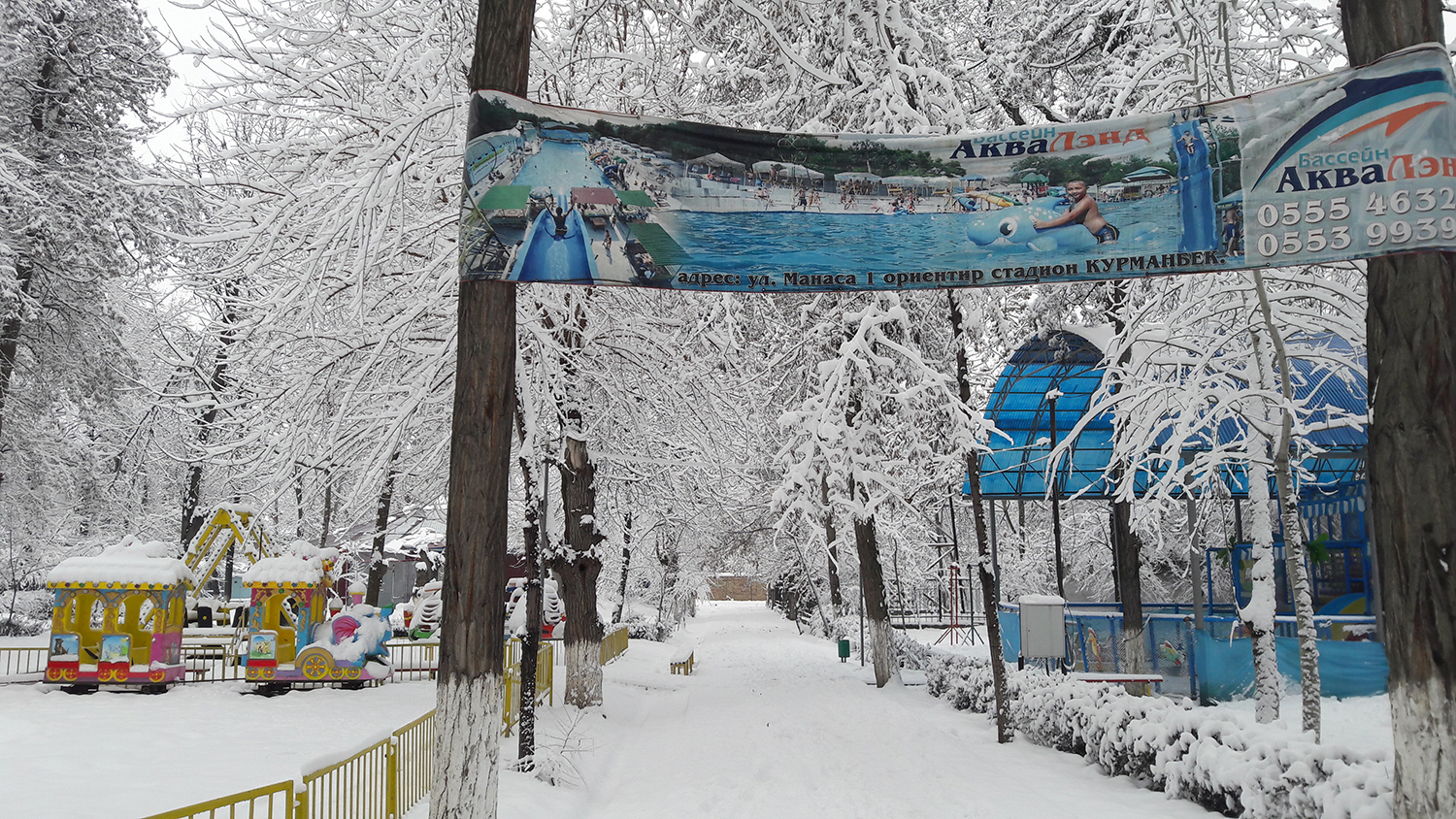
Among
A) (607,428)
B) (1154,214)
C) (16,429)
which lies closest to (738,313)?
(607,428)

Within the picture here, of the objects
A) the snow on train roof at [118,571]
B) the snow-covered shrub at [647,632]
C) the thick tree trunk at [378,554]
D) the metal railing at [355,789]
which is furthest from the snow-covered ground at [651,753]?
the snow-covered shrub at [647,632]

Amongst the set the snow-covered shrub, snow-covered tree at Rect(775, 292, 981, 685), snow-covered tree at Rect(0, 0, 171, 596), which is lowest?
the snow-covered shrub

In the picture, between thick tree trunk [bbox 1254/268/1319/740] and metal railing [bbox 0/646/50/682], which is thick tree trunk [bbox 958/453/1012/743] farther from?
metal railing [bbox 0/646/50/682]

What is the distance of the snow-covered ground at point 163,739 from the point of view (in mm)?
9383

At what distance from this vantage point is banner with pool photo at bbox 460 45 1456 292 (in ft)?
21.5

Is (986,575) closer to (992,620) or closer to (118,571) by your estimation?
(992,620)

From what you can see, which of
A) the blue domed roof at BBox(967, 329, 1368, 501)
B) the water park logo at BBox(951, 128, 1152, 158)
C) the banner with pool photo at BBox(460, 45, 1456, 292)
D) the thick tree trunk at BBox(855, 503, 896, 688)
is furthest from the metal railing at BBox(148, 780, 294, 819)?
the blue domed roof at BBox(967, 329, 1368, 501)

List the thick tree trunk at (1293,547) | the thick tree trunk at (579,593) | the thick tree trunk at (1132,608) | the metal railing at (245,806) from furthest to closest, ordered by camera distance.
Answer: the thick tree trunk at (1132,608) → the thick tree trunk at (579,593) → the thick tree trunk at (1293,547) → the metal railing at (245,806)

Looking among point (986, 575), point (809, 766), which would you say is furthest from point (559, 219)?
point (986, 575)

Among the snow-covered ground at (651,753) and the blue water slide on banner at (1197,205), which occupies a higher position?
the blue water slide on banner at (1197,205)

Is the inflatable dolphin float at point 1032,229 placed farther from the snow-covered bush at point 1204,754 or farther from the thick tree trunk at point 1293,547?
the snow-covered bush at point 1204,754

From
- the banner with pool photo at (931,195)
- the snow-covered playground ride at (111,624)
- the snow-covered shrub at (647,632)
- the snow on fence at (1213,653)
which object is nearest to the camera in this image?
the banner with pool photo at (931,195)

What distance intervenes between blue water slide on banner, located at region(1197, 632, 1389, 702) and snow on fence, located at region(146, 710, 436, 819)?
473 inches

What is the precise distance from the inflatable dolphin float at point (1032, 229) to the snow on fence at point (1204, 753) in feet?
14.4
